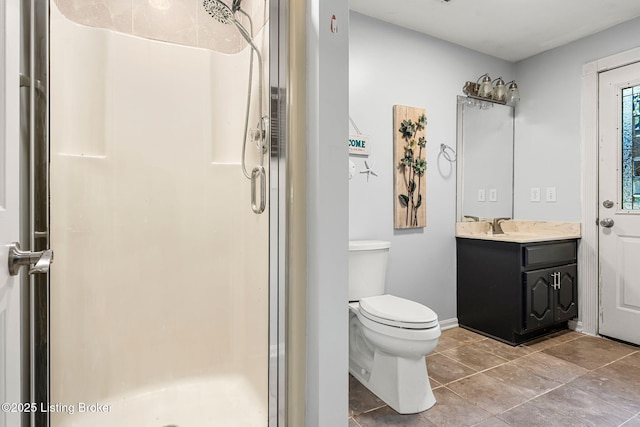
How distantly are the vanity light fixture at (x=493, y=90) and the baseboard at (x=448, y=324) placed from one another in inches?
72.7

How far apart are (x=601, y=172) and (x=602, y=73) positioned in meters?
0.74

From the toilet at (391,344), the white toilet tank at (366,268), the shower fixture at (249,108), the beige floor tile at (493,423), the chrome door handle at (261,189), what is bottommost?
the beige floor tile at (493,423)

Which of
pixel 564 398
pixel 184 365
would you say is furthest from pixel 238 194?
pixel 564 398

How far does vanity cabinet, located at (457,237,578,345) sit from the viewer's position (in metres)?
2.40

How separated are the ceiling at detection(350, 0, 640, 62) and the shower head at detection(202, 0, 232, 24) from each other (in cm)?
105

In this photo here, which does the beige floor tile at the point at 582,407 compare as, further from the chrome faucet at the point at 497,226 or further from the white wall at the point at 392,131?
the chrome faucet at the point at 497,226

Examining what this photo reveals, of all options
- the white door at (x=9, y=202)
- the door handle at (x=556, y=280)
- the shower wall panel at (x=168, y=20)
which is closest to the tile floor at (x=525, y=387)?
the door handle at (x=556, y=280)

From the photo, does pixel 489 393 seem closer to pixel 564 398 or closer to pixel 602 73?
pixel 564 398

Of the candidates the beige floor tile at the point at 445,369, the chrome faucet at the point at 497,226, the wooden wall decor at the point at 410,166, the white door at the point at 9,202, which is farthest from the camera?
the chrome faucet at the point at 497,226

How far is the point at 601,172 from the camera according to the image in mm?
2605

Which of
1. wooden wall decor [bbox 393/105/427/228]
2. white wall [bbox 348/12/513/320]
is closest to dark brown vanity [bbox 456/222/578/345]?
white wall [bbox 348/12/513/320]

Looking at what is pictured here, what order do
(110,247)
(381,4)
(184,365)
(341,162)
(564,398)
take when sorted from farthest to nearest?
(381,4) → (564,398) → (184,365) → (110,247) → (341,162)

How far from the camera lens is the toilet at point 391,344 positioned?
65.8 inches

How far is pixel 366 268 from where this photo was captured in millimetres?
2143
